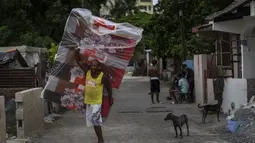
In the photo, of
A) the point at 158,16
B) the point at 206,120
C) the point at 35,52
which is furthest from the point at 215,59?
the point at 158,16

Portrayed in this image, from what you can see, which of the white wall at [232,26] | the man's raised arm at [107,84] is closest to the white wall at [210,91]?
the white wall at [232,26]

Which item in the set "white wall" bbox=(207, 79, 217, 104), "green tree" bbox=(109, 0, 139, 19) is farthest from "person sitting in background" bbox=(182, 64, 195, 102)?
"green tree" bbox=(109, 0, 139, 19)

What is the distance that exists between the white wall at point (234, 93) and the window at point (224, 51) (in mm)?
1179

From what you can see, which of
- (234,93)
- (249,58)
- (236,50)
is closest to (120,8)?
(236,50)

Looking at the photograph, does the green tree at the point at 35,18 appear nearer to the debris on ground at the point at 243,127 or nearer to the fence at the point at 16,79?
the fence at the point at 16,79

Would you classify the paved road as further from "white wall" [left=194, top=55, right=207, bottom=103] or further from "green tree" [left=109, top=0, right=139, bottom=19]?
"green tree" [left=109, top=0, right=139, bottom=19]

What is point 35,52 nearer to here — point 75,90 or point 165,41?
point 75,90

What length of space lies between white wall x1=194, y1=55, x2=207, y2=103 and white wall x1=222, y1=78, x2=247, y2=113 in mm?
2499

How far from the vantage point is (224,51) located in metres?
14.0

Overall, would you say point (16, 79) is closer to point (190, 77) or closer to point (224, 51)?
point (224, 51)

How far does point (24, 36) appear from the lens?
24.5 meters

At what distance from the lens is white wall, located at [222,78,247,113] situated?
36.0 ft

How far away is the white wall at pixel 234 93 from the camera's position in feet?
36.0

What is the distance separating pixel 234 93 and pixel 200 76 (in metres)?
3.84
